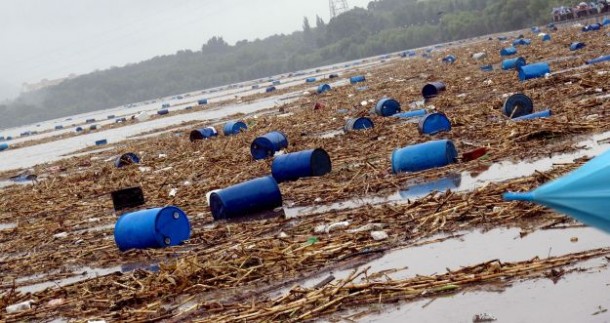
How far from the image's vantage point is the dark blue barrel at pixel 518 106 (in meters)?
12.9

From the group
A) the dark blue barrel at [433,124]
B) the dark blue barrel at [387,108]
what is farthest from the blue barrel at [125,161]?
the dark blue barrel at [433,124]

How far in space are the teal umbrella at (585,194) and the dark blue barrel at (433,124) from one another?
343 inches

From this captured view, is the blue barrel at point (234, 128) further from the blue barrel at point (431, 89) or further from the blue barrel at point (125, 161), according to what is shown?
the blue barrel at point (431, 89)

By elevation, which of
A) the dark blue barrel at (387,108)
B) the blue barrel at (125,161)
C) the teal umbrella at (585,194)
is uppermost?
the teal umbrella at (585,194)

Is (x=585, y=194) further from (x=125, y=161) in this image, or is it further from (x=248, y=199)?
(x=125, y=161)

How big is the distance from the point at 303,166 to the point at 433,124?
3146 mm

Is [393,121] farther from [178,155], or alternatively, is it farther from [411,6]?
[411,6]

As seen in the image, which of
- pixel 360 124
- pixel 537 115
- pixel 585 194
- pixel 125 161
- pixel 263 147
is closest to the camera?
pixel 585 194

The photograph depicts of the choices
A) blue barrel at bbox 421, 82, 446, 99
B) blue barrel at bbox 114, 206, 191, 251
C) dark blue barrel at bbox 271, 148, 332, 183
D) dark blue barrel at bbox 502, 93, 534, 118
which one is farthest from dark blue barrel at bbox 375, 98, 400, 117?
blue barrel at bbox 114, 206, 191, 251

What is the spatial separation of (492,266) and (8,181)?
65.2 feet

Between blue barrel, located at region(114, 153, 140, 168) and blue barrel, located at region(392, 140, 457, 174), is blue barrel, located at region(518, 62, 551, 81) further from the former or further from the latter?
blue barrel, located at region(392, 140, 457, 174)

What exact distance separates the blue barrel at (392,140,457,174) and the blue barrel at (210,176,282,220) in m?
1.88

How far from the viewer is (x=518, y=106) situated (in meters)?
12.9

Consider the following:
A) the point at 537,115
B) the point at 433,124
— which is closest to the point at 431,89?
the point at 433,124
